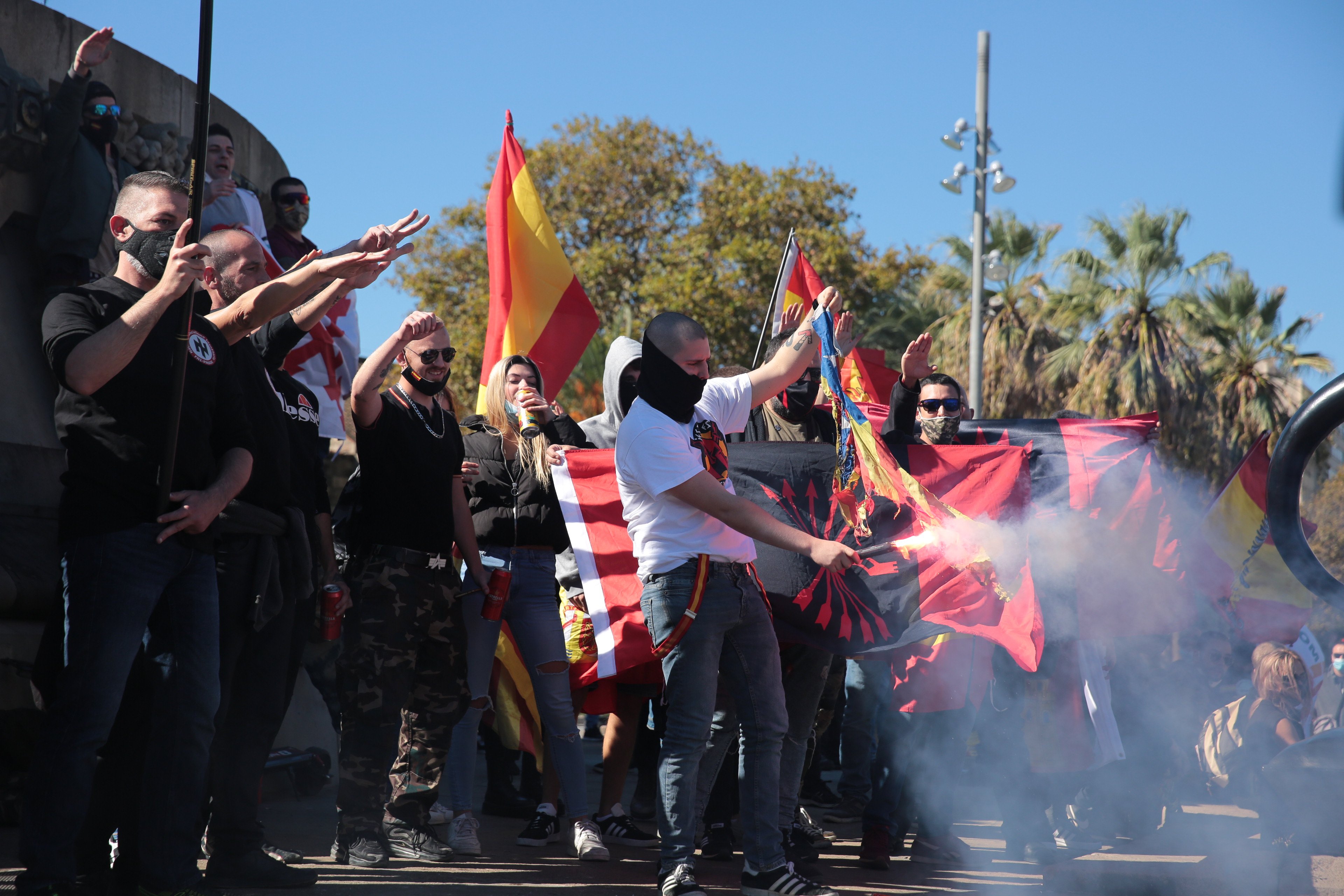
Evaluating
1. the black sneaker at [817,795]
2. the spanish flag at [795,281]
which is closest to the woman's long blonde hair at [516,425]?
the spanish flag at [795,281]

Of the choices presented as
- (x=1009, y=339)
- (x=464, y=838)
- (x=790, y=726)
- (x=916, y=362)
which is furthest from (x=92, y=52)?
(x=1009, y=339)

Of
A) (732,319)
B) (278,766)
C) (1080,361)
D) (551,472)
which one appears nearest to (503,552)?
(551,472)

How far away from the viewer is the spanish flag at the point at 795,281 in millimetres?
6629

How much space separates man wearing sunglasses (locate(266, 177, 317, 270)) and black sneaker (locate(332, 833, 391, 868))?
3.47 metres

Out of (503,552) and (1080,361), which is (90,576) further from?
(1080,361)

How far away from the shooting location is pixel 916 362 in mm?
5488

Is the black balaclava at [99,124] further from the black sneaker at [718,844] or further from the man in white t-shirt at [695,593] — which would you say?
the black sneaker at [718,844]

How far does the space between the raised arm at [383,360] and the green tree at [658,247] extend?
18.9 metres

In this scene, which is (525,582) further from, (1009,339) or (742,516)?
(1009,339)

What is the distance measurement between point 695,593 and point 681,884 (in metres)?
0.94

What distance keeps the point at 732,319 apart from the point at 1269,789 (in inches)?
851

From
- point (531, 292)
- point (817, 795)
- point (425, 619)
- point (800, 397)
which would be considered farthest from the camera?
point (817, 795)

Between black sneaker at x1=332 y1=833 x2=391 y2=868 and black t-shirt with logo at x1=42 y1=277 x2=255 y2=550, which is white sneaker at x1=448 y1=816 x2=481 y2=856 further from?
black t-shirt with logo at x1=42 y1=277 x2=255 y2=550

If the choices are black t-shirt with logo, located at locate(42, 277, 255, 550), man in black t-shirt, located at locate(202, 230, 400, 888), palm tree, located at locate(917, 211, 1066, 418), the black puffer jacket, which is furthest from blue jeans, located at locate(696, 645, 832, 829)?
palm tree, located at locate(917, 211, 1066, 418)
